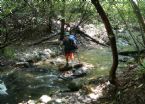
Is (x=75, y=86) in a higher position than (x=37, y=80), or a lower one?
lower

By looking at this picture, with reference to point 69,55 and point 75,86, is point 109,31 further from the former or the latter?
point 69,55

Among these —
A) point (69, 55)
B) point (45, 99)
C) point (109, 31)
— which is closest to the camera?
point (109, 31)

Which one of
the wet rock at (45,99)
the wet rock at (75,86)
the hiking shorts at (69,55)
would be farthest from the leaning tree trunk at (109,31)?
the hiking shorts at (69,55)

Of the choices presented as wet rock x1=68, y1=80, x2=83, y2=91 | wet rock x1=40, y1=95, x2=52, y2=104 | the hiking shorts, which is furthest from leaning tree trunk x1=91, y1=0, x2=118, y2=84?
the hiking shorts

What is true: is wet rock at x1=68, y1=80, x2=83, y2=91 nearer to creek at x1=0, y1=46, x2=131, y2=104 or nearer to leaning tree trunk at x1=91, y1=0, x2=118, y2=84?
creek at x1=0, y1=46, x2=131, y2=104

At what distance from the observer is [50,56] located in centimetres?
1872

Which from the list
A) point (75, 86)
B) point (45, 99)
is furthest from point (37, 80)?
point (45, 99)

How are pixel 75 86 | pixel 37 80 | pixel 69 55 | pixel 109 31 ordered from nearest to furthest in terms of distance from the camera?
1. pixel 109 31
2. pixel 75 86
3. pixel 37 80
4. pixel 69 55

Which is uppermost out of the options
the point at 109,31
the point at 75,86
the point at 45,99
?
the point at 109,31

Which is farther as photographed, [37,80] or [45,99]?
[37,80]

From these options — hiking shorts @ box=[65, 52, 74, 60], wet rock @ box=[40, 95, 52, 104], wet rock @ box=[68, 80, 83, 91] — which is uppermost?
hiking shorts @ box=[65, 52, 74, 60]

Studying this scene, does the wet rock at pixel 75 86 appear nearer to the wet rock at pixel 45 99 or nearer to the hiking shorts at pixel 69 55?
the wet rock at pixel 45 99

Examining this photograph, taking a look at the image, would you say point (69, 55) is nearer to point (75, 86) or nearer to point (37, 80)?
point (37, 80)

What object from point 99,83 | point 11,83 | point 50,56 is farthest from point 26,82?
point 50,56
